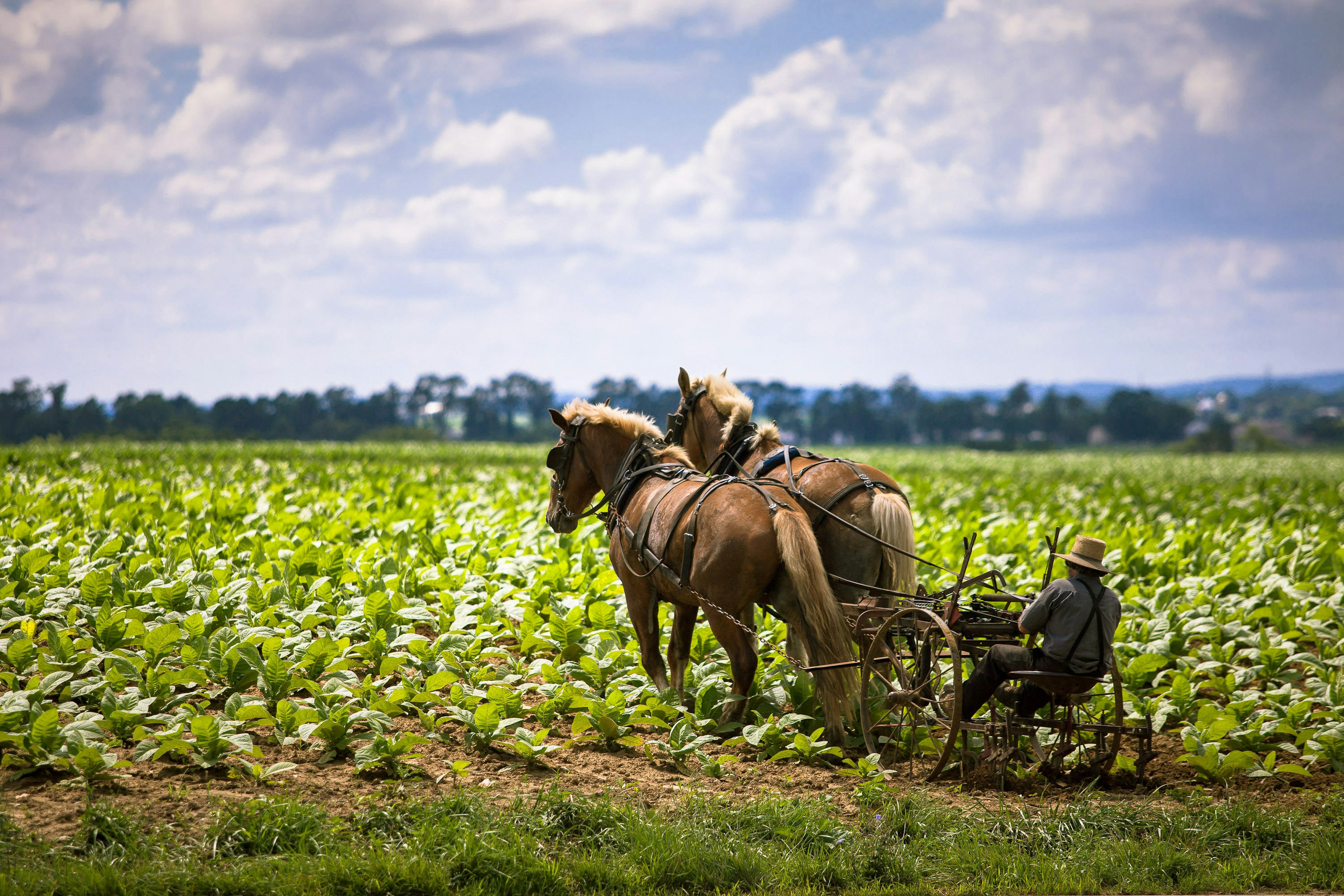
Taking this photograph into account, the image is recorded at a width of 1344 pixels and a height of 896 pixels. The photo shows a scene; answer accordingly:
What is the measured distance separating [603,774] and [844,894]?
1.66 meters

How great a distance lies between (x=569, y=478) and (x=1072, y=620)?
12.8 ft

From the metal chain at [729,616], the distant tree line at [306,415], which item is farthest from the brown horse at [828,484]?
the distant tree line at [306,415]

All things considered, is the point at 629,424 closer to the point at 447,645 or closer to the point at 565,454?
the point at 565,454

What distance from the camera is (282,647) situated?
628cm

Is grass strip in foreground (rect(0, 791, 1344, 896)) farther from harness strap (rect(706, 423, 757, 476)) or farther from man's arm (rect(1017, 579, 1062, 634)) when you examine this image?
harness strap (rect(706, 423, 757, 476))

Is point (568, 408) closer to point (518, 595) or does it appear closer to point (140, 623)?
point (518, 595)

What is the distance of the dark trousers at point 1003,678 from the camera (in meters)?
4.73

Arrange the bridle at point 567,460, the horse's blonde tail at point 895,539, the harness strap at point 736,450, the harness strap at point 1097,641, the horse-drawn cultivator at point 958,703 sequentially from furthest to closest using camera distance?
the harness strap at point 736,450 → the bridle at point 567,460 → the horse's blonde tail at point 895,539 → the horse-drawn cultivator at point 958,703 → the harness strap at point 1097,641

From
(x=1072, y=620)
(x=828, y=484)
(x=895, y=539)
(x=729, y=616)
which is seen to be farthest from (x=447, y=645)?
(x=1072, y=620)

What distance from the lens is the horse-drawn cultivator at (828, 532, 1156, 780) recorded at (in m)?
4.69

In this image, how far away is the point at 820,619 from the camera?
17.0 feet

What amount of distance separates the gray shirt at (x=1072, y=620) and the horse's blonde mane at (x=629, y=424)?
9.41 ft

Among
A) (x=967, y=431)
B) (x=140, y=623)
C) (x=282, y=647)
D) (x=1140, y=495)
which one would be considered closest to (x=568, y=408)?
(x=282, y=647)

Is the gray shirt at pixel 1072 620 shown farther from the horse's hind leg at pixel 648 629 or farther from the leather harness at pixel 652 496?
the horse's hind leg at pixel 648 629
